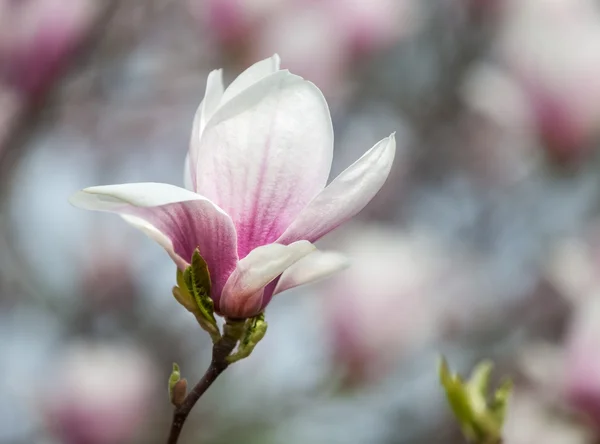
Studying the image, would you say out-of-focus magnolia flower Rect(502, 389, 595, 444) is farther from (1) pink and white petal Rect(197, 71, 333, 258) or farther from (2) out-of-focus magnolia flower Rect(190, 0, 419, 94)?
(2) out-of-focus magnolia flower Rect(190, 0, 419, 94)

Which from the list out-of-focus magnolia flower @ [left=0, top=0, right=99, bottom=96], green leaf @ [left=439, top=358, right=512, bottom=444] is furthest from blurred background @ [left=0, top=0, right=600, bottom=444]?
green leaf @ [left=439, top=358, right=512, bottom=444]

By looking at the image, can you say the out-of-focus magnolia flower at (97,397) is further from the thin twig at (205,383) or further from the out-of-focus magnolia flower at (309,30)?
the thin twig at (205,383)

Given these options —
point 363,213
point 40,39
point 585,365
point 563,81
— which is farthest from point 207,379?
point 363,213

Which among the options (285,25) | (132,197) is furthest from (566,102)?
(132,197)

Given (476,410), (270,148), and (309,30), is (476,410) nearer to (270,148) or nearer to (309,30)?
(270,148)

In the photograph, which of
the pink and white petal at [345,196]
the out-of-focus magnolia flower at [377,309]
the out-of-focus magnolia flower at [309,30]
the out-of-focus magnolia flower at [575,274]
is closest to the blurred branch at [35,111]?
the out-of-focus magnolia flower at [309,30]

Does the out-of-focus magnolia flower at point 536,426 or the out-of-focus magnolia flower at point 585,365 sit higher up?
the out-of-focus magnolia flower at point 585,365
